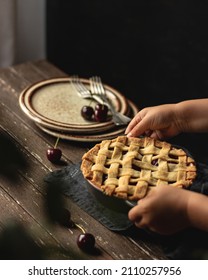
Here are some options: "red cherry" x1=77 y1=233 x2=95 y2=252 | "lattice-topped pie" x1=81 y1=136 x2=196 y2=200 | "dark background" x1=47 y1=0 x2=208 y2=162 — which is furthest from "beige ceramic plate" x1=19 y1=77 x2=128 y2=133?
"dark background" x1=47 y1=0 x2=208 y2=162

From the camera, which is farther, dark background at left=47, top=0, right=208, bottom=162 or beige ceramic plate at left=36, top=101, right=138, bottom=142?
dark background at left=47, top=0, right=208, bottom=162

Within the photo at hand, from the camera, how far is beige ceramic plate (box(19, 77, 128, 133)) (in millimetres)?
1452

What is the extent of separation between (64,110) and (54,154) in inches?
9.4

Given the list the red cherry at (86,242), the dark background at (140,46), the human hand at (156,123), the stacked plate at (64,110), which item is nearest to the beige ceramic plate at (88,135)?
the stacked plate at (64,110)

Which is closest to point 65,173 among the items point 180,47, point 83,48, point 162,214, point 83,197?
point 83,197

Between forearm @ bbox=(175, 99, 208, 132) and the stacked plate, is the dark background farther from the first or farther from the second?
forearm @ bbox=(175, 99, 208, 132)

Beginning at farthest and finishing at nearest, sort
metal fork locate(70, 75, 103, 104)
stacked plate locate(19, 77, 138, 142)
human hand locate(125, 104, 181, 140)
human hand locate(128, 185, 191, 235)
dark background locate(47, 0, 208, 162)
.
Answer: dark background locate(47, 0, 208, 162) → metal fork locate(70, 75, 103, 104) → stacked plate locate(19, 77, 138, 142) → human hand locate(125, 104, 181, 140) → human hand locate(128, 185, 191, 235)

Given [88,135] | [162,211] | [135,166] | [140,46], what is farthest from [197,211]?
[140,46]

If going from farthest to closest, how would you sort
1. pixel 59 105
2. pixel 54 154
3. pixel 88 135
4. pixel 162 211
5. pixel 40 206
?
pixel 59 105, pixel 88 135, pixel 54 154, pixel 40 206, pixel 162 211

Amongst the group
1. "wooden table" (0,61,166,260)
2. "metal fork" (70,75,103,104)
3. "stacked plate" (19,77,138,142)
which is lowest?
"wooden table" (0,61,166,260)

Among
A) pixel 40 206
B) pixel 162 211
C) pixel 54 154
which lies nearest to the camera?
pixel 162 211

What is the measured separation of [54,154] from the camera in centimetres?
134

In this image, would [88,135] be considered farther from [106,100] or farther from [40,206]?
[40,206]

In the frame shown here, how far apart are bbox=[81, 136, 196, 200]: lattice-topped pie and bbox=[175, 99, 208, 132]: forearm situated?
0.46 ft
